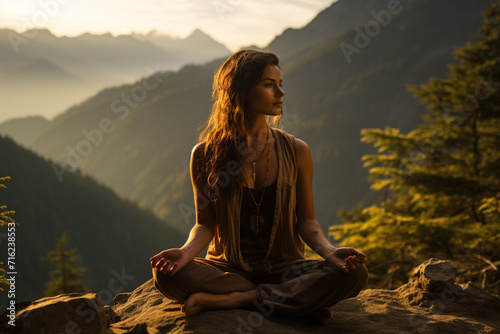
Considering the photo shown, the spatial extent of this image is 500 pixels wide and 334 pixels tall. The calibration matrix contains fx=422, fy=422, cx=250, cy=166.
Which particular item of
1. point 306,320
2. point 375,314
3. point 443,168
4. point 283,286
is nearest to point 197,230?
point 283,286

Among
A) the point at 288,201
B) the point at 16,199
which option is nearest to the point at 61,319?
the point at 288,201

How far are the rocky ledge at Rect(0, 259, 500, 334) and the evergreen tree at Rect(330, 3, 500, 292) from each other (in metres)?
3.46

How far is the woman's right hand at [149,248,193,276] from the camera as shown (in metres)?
2.74

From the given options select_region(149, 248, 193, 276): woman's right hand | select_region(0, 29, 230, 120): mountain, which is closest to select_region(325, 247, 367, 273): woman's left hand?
select_region(149, 248, 193, 276): woman's right hand

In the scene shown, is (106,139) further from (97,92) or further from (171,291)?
(171,291)

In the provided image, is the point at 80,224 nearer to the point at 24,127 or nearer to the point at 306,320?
the point at 306,320

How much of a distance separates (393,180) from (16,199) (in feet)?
144

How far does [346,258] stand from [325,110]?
96.5 meters

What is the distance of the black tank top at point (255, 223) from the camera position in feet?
10.5

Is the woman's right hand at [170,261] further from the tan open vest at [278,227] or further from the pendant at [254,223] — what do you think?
the pendant at [254,223]

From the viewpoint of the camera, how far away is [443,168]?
374 inches

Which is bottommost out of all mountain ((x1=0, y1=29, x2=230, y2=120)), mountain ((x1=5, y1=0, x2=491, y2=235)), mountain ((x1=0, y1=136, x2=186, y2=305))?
mountain ((x1=0, y1=136, x2=186, y2=305))

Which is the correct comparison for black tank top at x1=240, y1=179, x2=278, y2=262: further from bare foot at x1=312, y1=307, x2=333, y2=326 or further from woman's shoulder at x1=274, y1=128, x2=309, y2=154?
bare foot at x1=312, y1=307, x2=333, y2=326

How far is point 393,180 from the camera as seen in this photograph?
8.21 m
